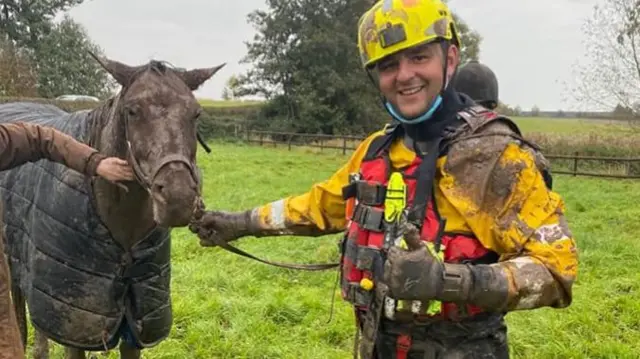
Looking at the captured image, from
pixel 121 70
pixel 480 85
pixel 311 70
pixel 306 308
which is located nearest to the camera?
pixel 121 70

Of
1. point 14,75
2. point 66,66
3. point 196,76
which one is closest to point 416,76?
point 196,76

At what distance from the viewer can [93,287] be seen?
3150mm

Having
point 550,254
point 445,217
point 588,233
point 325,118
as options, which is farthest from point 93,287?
point 325,118

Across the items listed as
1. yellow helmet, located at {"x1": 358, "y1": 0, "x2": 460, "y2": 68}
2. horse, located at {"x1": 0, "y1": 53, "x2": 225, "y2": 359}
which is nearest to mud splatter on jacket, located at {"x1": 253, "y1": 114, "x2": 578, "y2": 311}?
yellow helmet, located at {"x1": 358, "y1": 0, "x2": 460, "y2": 68}

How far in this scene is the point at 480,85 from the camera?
17.0 feet

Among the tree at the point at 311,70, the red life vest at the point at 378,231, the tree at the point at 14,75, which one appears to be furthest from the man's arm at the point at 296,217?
the tree at the point at 311,70

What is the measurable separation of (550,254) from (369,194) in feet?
1.97

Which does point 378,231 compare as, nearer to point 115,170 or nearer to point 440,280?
point 440,280

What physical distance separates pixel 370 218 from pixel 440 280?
16.6 inches

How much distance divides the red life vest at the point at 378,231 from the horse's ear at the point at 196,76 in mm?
1151

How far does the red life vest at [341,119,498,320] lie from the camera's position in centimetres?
190

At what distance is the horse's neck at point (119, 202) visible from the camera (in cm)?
299

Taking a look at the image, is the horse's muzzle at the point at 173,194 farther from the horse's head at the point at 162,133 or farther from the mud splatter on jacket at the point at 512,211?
the mud splatter on jacket at the point at 512,211

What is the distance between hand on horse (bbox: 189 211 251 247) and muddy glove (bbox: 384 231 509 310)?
3.91ft
